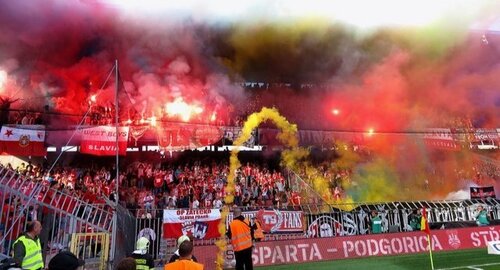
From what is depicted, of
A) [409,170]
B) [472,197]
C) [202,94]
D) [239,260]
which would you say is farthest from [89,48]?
[472,197]

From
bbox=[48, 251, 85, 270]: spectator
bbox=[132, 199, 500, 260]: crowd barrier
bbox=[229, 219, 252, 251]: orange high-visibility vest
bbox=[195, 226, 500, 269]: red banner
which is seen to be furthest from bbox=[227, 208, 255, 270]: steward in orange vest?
bbox=[48, 251, 85, 270]: spectator

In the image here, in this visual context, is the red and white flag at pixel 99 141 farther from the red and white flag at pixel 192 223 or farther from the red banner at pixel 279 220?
the red banner at pixel 279 220

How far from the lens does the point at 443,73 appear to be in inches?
956

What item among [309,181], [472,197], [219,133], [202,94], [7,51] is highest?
[7,51]

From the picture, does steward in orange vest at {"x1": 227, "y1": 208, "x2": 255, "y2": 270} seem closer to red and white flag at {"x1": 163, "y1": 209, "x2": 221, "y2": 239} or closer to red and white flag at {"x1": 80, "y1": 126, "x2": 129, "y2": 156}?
red and white flag at {"x1": 163, "y1": 209, "x2": 221, "y2": 239}

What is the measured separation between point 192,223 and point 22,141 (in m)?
9.33

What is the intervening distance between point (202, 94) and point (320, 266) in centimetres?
1383

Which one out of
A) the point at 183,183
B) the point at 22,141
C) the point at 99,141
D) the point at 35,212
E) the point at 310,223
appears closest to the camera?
the point at 35,212

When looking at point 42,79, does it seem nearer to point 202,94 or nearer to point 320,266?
point 202,94

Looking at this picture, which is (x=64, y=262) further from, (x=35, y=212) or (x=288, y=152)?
(x=288, y=152)

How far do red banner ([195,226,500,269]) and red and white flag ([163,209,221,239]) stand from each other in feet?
6.97

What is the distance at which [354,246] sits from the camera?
10.7 metres

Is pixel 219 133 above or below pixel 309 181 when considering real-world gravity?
above

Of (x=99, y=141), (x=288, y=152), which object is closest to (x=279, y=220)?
(x=288, y=152)
